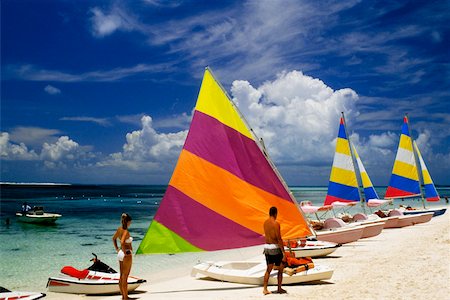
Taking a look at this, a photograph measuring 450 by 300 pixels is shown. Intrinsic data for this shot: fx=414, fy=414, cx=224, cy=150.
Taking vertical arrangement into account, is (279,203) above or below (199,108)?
below

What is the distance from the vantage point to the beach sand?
10.1 metres

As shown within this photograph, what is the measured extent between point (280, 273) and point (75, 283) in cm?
576

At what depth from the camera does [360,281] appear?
1159 cm

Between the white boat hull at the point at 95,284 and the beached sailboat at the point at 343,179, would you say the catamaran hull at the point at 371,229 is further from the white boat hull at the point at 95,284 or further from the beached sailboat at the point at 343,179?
the white boat hull at the point at 95,284

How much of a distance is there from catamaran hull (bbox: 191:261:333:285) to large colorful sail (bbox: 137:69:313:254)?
4.80 feet

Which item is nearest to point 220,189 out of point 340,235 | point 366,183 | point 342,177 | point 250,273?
point 250,273

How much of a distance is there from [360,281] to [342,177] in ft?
50.7

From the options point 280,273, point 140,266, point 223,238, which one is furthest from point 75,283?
point 140,266

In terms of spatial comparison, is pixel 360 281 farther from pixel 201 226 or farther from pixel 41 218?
pixel 41 218

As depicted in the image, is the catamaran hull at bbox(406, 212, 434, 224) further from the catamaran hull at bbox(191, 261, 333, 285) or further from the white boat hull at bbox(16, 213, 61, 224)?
the white boat hull at bbox(16, 213, 61, 224)

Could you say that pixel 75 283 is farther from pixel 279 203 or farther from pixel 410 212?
pixel 410 212

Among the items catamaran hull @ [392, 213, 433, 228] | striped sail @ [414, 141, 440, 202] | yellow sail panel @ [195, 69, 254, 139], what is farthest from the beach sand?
striped sail @ [414, 141, 440, 202]

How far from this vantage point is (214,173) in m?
10.4

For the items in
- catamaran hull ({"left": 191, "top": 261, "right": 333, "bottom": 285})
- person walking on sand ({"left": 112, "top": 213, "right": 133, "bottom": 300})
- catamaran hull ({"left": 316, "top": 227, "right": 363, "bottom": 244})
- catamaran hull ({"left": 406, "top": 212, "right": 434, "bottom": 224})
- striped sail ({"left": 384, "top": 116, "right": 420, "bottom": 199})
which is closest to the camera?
person walking on sand ({"left": 112, "top": 213, "right": 133, "bottom": 300})
